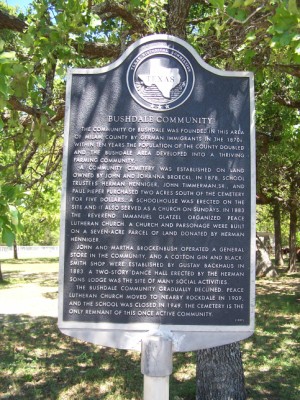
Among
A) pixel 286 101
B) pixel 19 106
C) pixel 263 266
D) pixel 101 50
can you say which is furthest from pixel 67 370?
pixel 263 266

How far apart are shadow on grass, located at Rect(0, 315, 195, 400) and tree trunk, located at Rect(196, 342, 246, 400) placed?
60cm

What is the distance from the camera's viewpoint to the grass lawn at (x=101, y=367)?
6.20m

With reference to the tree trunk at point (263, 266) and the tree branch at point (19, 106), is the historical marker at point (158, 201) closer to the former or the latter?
the tree branch at point (19, 106)

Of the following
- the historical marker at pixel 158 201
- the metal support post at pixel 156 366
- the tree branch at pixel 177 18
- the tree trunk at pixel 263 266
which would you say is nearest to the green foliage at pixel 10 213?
the historical marker at pixel 158 201

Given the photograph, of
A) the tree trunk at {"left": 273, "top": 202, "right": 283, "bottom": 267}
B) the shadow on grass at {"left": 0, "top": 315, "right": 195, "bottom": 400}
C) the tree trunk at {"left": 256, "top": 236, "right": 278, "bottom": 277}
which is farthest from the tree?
the tree trunk at {"left": 256, "top": 236, "right": 278, "bottom": 277}

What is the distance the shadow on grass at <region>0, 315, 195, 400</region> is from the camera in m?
6.20

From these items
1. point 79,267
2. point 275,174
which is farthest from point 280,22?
point 275,174

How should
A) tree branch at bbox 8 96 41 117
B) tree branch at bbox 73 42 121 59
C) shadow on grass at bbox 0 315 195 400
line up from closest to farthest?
tree branch at bbox 8 96 41 117 → tree branch at bbox 73 42 121 59 → shadow on grass at bbox 0 315 195 400

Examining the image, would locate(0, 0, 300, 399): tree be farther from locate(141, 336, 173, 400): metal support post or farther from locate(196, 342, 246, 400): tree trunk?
locate(141, 336, 173, 400): metal support post

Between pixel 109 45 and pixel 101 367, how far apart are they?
466cm

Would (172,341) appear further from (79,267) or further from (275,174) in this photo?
(275,174)

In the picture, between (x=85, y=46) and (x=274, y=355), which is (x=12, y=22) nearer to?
(x=85, y=46)

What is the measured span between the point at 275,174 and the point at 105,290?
11453 mm

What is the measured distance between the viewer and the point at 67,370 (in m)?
7.08
